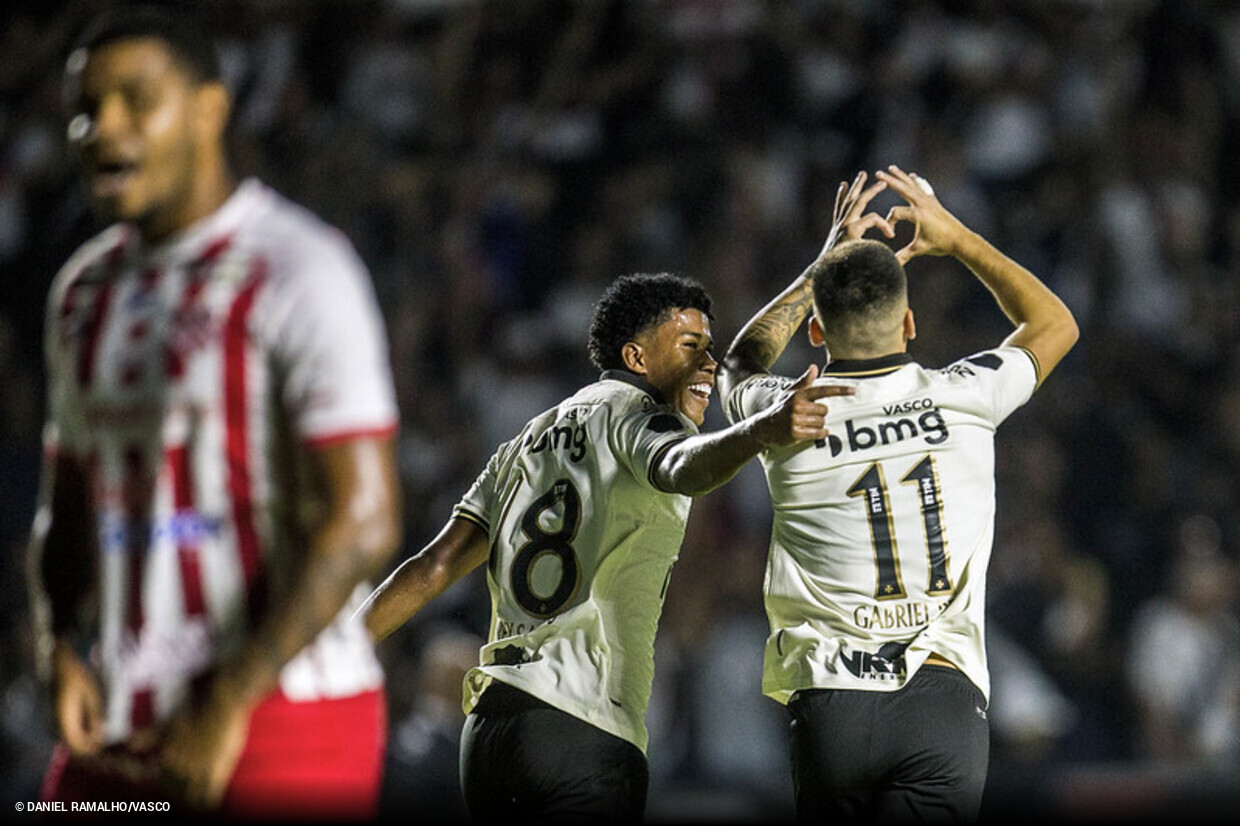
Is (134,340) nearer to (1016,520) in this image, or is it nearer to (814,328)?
(814,328)

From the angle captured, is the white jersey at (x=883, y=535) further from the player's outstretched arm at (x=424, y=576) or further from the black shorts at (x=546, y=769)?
the player's outstretched arm at (x=424, y=576)

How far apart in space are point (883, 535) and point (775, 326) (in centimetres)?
87

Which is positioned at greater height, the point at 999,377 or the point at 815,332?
the point at 815,332

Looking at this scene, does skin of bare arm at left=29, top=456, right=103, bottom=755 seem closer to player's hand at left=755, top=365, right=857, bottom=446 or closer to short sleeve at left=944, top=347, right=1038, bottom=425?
player's hand at left=755, top=365, right=857, bottom=446

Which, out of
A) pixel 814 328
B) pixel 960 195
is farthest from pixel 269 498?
pixel 960 195

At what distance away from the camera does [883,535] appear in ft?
13.6

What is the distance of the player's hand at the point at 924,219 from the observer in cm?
467

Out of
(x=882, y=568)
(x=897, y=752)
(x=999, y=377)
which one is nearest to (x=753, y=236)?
(x=999, y=377)

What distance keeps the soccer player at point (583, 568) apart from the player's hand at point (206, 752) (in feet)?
4.93

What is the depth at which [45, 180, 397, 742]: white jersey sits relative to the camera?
8.62 feet

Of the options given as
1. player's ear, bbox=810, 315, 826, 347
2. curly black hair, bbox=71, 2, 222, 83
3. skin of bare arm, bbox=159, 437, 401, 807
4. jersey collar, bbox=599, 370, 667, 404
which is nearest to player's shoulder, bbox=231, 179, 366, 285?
curly black hair, bbox=71, 2, 222, 83

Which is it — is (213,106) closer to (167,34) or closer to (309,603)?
(167,34)

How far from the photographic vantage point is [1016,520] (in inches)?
352

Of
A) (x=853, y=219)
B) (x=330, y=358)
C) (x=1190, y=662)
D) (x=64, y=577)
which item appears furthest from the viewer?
(x=1190, y=662)
